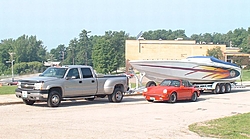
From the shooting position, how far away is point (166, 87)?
22188mm

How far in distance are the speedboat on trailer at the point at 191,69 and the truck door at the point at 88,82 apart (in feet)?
26.2

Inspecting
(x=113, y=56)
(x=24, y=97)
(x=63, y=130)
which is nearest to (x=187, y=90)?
(x=24, y=97)

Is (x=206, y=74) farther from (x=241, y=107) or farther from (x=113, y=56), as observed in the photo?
(x=113, y=56)

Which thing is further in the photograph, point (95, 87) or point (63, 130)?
point (95, 87)

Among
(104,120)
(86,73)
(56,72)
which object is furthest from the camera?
(86,73)

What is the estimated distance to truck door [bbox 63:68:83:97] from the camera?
61.4 ft

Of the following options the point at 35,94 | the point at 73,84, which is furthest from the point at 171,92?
the point at 35,94

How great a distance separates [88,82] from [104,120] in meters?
5.44

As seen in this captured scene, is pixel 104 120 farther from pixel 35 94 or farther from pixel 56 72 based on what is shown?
pixel 56 72

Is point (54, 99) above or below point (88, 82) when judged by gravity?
below

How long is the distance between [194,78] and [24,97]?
14.9 m

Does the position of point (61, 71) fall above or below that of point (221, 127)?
above

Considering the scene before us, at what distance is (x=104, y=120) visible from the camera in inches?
571

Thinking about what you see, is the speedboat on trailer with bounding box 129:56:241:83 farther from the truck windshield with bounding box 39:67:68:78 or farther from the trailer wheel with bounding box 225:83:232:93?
the truck windshield with bounding box 39:67:68:78
